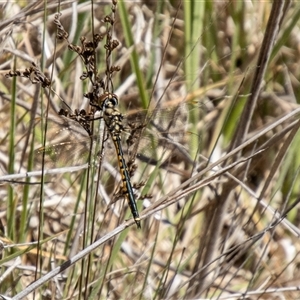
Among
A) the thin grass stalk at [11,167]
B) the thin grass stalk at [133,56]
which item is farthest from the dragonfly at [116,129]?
the thin grass stalk at [133,56]

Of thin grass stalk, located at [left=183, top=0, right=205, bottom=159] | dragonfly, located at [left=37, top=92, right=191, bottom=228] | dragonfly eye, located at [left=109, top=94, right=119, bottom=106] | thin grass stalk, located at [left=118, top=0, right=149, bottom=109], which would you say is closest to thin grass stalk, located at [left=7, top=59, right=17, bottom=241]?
dragonfly, located at [left=37, top=92, right=191, bottom=228]

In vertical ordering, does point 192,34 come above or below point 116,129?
above

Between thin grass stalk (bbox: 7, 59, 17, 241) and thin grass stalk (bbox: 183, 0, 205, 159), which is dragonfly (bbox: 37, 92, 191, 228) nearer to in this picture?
thin grass stalk (bbox: 7, 59, 17, 241)

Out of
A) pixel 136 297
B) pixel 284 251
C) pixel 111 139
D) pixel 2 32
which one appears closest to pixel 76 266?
pixel 136 297

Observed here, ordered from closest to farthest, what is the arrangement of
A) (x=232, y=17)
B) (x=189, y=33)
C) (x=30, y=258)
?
(x=30, y=258), (x=189, y=33), (x=232, y=17)

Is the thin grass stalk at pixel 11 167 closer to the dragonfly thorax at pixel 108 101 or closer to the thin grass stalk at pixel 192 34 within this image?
the dragonfly thorax at pixel 108 101

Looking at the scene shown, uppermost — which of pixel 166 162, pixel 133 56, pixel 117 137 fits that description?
pixel 133 56

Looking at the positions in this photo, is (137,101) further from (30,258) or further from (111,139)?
(111,139)

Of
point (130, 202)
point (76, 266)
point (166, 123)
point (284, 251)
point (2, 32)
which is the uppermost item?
point (2, 32)

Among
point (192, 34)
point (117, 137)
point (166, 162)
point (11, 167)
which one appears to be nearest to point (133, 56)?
point (192, 34)

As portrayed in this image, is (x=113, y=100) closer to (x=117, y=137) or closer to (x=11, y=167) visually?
(x=117, y=137)

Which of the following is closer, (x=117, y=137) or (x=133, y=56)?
(x=117, y=137)
